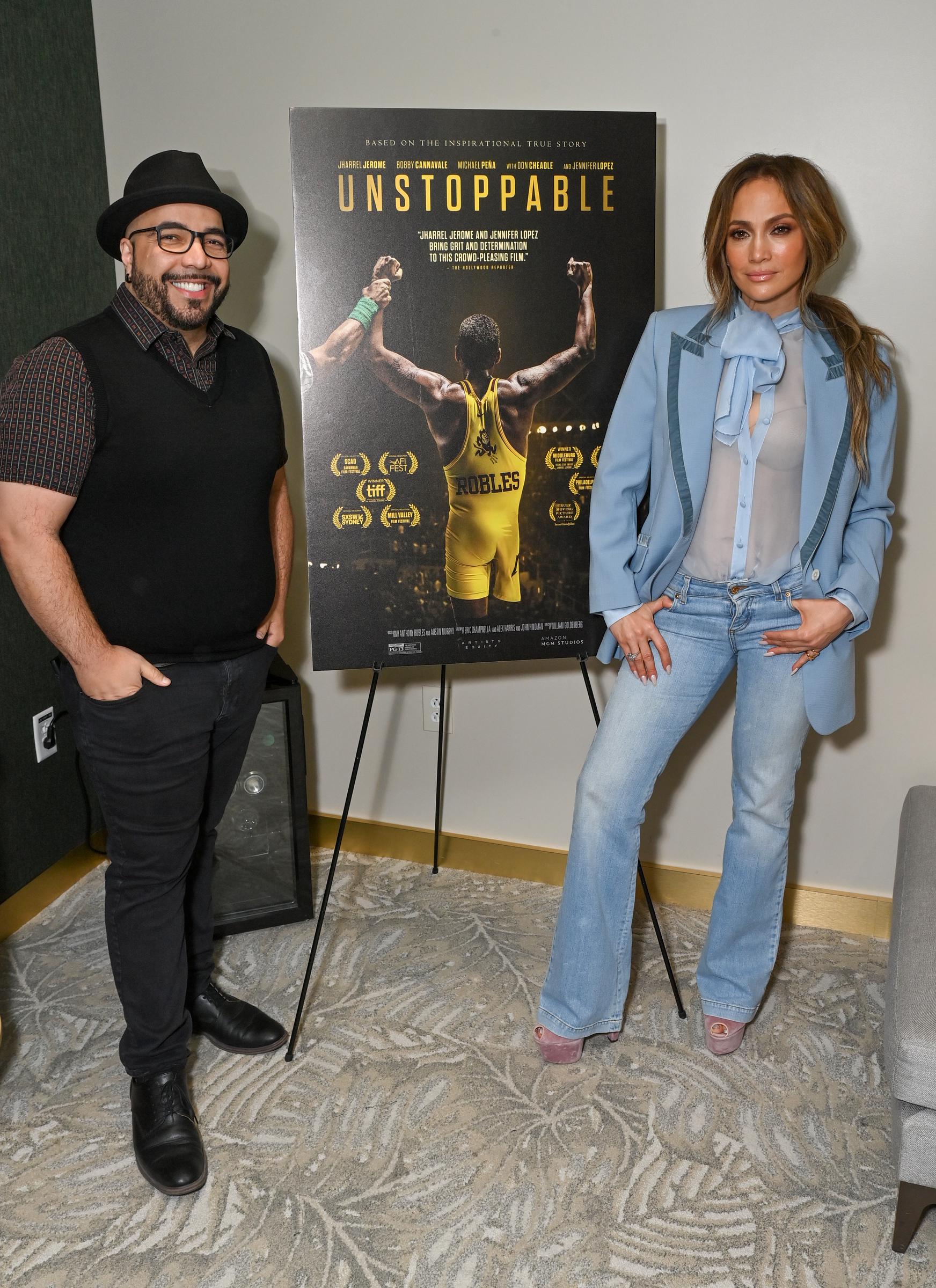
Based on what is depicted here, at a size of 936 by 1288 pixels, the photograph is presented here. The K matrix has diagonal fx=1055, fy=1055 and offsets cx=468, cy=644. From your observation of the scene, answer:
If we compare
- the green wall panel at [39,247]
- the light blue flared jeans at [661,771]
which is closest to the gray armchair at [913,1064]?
the light blue flared jeans at [661,771]

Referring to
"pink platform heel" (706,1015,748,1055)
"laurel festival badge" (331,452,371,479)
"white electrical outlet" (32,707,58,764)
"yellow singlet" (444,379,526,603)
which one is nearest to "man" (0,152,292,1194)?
"laurel festival badge" (331,452,371,479)

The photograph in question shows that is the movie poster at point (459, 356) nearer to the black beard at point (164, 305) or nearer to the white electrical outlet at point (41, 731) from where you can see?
the black beard at point (164, 305)

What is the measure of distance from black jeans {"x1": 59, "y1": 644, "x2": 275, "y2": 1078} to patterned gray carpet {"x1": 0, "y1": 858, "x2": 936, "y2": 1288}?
0.24 m

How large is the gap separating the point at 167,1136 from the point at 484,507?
4.20ft

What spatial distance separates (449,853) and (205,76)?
2.09 metres

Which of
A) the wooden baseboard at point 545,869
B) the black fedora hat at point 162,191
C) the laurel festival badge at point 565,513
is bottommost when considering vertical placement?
the wooden baseboard at point 545,869

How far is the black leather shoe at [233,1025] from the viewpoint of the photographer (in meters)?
2.15

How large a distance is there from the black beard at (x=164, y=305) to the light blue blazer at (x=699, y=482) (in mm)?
774

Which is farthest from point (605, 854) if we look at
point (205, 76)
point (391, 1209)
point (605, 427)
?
point (205, 76)

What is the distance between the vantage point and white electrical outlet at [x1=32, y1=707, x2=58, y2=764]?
263 centimetres

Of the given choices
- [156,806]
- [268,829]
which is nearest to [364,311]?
[156,806]

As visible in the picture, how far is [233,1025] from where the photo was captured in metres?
2.16

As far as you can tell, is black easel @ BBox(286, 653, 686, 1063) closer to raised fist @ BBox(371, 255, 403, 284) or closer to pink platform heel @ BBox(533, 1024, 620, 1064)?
pink platform heel @ BBox(533, 1024, 620, 1064)

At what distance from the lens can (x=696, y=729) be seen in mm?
2635
